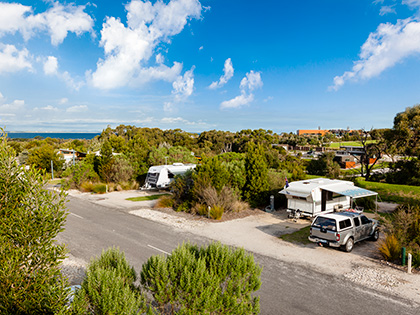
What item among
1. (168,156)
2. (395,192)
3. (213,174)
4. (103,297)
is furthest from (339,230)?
(168,156)

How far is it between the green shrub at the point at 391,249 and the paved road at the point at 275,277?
9.55 ft

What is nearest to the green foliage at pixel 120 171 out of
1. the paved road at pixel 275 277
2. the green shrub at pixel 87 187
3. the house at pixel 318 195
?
the green shrub at pixel 87 187

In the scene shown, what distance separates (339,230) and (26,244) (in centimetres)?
1122

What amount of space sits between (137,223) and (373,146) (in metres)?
28.0

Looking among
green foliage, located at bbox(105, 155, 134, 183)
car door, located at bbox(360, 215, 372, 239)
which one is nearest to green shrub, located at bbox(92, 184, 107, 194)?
green foliage, located at bbox(105, 155, 134, 183)

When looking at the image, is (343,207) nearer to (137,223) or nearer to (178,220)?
(178,220)

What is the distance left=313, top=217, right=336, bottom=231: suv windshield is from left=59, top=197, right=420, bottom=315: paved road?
239 cm

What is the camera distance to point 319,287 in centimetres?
905

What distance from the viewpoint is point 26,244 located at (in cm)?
431

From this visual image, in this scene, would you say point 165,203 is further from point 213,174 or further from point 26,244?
point 26,244

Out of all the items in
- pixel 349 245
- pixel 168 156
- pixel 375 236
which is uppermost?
pixel 168 156

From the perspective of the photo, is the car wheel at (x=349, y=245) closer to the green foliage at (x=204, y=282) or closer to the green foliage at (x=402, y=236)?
the green foliage at (x=402, y=236)

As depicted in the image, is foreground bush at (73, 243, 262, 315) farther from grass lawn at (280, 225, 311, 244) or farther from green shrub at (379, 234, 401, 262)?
grass lawn at (280, 225, 311, 244)

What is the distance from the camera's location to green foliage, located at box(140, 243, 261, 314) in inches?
212
